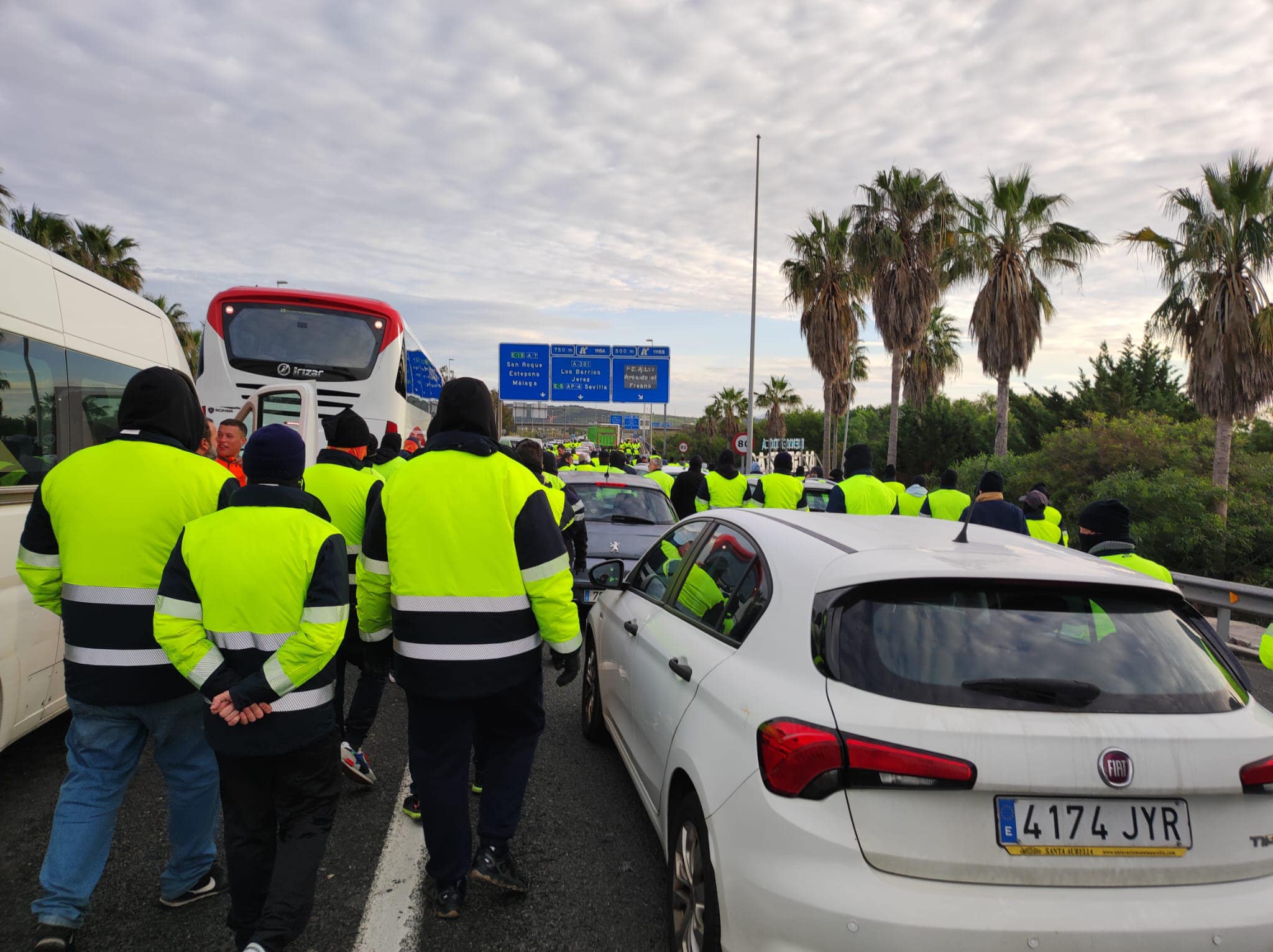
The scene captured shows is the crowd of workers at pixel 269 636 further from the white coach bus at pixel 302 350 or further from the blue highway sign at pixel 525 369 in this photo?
the blue highway sign at pixel 525 369

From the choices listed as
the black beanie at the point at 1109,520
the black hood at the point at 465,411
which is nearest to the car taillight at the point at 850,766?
the black hood at the point at 465,411

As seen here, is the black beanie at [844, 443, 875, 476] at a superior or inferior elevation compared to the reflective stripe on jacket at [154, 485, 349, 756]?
superior

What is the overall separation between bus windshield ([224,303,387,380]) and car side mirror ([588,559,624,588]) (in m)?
8.20

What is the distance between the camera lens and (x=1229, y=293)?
635 inches

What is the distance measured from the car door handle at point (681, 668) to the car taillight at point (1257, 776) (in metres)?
1.56

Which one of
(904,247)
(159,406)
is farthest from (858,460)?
(904,247)

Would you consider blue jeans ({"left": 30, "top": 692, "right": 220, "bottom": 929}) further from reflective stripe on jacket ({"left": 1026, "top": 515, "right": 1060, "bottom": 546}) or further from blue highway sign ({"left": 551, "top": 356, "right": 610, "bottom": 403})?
blue highway sign ({"left": 551, "top": 356, "right": 610, "bottom": 403})

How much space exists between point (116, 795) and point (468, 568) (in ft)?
4.89

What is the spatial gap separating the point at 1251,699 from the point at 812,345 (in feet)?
91.3

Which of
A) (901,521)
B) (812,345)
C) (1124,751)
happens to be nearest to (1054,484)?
(812,345)

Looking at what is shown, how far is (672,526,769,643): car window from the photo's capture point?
106 inches

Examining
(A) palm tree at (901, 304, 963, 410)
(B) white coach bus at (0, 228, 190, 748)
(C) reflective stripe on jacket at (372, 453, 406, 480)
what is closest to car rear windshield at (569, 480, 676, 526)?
(C) reflective stripe on jacket at (372, 453, 406, 480)

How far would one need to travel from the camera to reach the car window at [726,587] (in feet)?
8.86

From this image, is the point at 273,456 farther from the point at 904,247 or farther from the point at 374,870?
the point at 904,247
